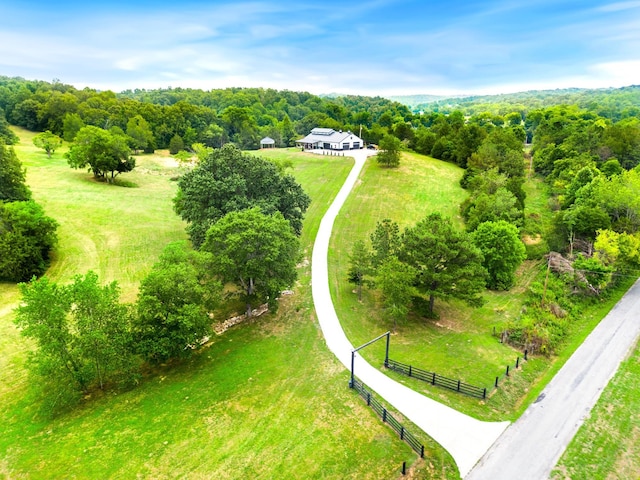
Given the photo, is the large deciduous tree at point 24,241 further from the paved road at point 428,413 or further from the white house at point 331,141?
the white house at point 331,141

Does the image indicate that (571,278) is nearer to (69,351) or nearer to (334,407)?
(334,407)

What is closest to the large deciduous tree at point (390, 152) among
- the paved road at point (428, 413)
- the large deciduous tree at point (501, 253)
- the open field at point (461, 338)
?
the open field at point (461, 338)

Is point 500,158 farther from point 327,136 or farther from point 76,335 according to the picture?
point 76,335

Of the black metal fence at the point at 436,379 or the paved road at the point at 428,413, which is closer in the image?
the paved road at the point at 428,413

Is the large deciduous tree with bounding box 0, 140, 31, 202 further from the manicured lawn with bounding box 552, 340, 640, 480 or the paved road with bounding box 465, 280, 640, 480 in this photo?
the manicured lawn with bounding box 552, 340, 640, 480

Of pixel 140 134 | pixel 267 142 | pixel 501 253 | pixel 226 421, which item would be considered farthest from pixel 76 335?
pixel 267 142

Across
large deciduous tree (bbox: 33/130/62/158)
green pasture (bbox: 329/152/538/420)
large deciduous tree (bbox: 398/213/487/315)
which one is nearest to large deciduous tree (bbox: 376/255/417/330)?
large deciduous tree (bbox: 398/213/487/315)
